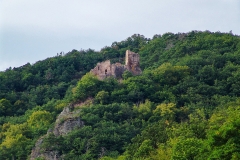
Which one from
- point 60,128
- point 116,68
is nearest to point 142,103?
point 116,68

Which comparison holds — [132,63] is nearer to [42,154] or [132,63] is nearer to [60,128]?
[60,128]

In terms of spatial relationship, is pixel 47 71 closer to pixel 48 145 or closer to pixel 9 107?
pixel 9 107

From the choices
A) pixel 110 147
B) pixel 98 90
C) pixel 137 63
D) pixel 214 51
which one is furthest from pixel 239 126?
pixel 214 51

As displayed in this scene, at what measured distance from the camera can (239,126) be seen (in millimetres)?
50188

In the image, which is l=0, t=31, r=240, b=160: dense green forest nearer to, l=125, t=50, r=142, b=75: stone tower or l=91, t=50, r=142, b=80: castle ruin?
l=91, t=50, r=142, b=80: castle ruin

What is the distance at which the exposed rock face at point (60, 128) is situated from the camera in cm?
7738

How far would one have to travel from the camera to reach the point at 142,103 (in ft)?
296

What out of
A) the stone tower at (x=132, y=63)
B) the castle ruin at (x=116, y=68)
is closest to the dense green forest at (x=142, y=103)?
the castle ruin at (x=116, y=68)

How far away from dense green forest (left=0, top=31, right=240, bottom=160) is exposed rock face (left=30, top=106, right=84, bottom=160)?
2.45 feet

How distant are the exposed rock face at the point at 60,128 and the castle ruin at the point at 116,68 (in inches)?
444

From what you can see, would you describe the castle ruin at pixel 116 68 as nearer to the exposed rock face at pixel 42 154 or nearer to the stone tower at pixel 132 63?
the stone tower at pixel 132 63

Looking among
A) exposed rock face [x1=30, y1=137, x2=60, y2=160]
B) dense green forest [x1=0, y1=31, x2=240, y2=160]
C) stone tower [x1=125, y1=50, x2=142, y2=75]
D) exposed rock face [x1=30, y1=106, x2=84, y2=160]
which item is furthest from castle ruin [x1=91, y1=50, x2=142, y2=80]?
exposed rock face [x1=30, y1=137, x2=60, y2=160]

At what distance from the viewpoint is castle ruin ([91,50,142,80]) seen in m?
97.2

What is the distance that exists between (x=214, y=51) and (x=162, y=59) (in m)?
8.96
